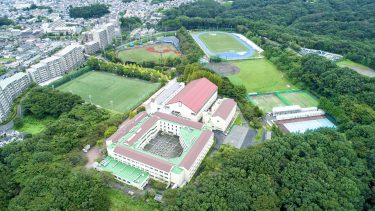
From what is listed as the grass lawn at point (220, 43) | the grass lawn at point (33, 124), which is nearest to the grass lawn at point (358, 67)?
the grass lawn at point (220, 43)

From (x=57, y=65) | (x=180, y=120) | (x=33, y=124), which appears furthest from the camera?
(x=57, y=65)

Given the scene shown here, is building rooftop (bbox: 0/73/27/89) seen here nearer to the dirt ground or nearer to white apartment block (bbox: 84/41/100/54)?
white apartment block (bbox: 84/41/100/54)

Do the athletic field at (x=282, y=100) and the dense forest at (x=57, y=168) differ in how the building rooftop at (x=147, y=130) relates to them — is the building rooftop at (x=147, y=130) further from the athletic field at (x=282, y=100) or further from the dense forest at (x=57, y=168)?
the athletic field at (x=282, y=100)

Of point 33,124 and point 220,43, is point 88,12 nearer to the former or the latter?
point 220,43

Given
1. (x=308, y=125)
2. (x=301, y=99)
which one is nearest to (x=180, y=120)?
(x=308, y=125)

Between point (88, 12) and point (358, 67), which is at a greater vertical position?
point (88, 12)

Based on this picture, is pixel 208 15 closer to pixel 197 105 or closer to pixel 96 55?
pixel 96 55
